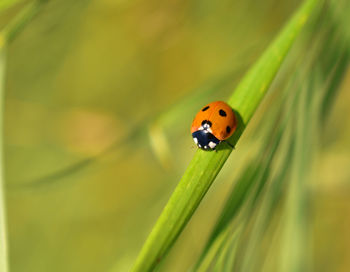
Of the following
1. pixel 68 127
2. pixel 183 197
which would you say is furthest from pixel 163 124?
pixel 68 127

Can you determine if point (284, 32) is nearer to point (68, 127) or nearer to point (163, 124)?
point (163, 124)

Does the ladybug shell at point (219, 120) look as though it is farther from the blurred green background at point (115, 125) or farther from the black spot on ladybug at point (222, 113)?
the blurred green background at point (115, 125)

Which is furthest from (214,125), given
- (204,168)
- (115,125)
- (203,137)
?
(115,125)

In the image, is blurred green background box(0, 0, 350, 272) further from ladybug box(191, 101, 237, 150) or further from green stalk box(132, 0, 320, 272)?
green stalk box(132, 0, 320, 272)

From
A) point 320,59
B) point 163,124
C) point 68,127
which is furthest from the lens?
point 68,127

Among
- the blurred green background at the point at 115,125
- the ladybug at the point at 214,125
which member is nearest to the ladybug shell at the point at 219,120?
the ladybug at the point at 214,125

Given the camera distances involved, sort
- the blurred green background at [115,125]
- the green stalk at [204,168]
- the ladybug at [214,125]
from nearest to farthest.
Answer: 1. the green stalk at [204,168]
2. the ladybug at [214,125]
3. the blurred green background at [115,125]

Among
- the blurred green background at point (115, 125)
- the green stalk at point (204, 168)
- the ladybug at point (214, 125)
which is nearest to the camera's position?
the green stalk at point (204, 168)
